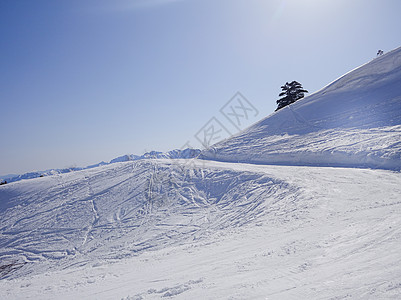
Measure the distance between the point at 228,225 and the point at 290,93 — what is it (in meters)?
37.8

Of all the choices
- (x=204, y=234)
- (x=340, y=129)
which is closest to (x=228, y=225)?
(x=204, y=234)

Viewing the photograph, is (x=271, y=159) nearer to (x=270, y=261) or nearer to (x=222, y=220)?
(x=222, y=220)

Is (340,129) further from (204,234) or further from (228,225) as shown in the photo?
(204,234)

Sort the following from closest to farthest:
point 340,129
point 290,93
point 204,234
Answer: point 204,234 → point 340,129 → point 290,93

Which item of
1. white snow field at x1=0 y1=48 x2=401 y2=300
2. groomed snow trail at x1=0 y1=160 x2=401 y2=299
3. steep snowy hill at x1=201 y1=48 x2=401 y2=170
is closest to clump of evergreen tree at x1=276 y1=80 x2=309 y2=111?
steep snowy hill at x1=201 y1=48 x2=401 y2=170

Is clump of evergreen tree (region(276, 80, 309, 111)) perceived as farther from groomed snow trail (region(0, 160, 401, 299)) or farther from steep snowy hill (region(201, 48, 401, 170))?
groomed snow trail (region(0, 160, 401, 299))

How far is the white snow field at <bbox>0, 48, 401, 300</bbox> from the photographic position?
385cm

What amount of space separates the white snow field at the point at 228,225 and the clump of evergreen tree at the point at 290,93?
21.5 m

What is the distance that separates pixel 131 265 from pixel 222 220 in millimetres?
3614

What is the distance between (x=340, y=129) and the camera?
54.6ft

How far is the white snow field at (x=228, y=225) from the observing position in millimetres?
3854

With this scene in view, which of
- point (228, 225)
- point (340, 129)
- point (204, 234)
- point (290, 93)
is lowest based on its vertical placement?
point (228, 225)

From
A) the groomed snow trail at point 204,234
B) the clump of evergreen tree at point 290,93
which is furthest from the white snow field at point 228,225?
the clump of evergreen tree at point 290,93

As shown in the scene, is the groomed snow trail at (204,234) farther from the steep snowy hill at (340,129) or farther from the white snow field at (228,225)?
the steep snowy hill at (340,129)
